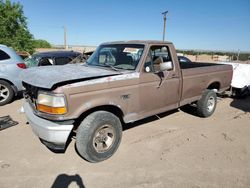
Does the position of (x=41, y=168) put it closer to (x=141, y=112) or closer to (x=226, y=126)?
(x=141, y=112)

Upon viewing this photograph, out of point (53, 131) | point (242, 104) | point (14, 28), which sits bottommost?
point (242, 104)

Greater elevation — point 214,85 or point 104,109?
point 214,85

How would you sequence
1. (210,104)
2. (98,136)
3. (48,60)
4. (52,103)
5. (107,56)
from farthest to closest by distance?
(48,60)
(210,104)
(107,56)
(98,136)
(52,103)

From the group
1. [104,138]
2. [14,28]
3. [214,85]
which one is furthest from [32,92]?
[14,28]

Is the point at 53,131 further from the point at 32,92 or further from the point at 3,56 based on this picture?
the point at 3,56


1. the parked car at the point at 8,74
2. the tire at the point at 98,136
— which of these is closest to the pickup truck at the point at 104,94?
the tire at the point at 98,136

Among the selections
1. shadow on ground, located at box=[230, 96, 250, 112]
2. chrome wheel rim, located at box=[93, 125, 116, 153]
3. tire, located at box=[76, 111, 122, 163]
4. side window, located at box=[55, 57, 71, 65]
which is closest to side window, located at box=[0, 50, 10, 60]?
side window, located at box=[55, 57, 71, 65]

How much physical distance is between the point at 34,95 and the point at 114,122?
1.34 meters

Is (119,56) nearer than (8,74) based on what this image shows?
Yes

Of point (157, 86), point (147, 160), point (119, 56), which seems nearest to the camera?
point (147, 160)

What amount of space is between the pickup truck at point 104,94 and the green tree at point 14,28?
897 inches

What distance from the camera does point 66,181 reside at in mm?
2846

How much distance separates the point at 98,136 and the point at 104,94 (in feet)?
2.37

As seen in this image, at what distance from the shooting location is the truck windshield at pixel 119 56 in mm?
3770
